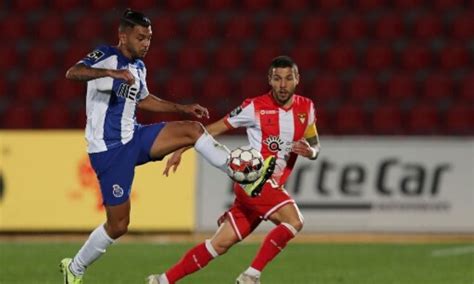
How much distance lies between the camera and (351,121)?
49.5ft

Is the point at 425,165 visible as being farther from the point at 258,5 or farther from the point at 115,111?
the point at 115,111

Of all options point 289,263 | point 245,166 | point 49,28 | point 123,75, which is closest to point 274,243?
point 245,166

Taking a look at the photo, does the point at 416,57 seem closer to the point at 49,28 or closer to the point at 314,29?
the point at 314,29

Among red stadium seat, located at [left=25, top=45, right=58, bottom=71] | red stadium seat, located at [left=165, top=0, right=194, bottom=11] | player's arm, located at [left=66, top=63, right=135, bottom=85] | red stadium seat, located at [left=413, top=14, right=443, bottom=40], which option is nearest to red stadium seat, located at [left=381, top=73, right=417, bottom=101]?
red stadium seat, located at [left=413, top=14, right=443, bottom=40]

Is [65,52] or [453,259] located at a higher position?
[65,52]

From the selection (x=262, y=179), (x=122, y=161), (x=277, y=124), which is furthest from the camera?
(x=277, y=124)

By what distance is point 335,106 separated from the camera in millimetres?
15375

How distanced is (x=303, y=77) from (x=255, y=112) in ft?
26.7

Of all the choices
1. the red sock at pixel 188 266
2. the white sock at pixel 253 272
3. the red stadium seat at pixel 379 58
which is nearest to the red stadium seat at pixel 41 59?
the red stadium seat at pixel 379 58

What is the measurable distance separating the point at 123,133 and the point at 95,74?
0.51 metres

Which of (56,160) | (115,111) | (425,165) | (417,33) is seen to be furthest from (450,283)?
(417,33)

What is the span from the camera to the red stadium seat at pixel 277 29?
52.5ft

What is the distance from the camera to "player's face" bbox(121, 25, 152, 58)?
7031 millimetres

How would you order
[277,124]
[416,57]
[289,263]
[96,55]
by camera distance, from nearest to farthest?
[96,55]
[277,124]
[289,263]
[416,57]
